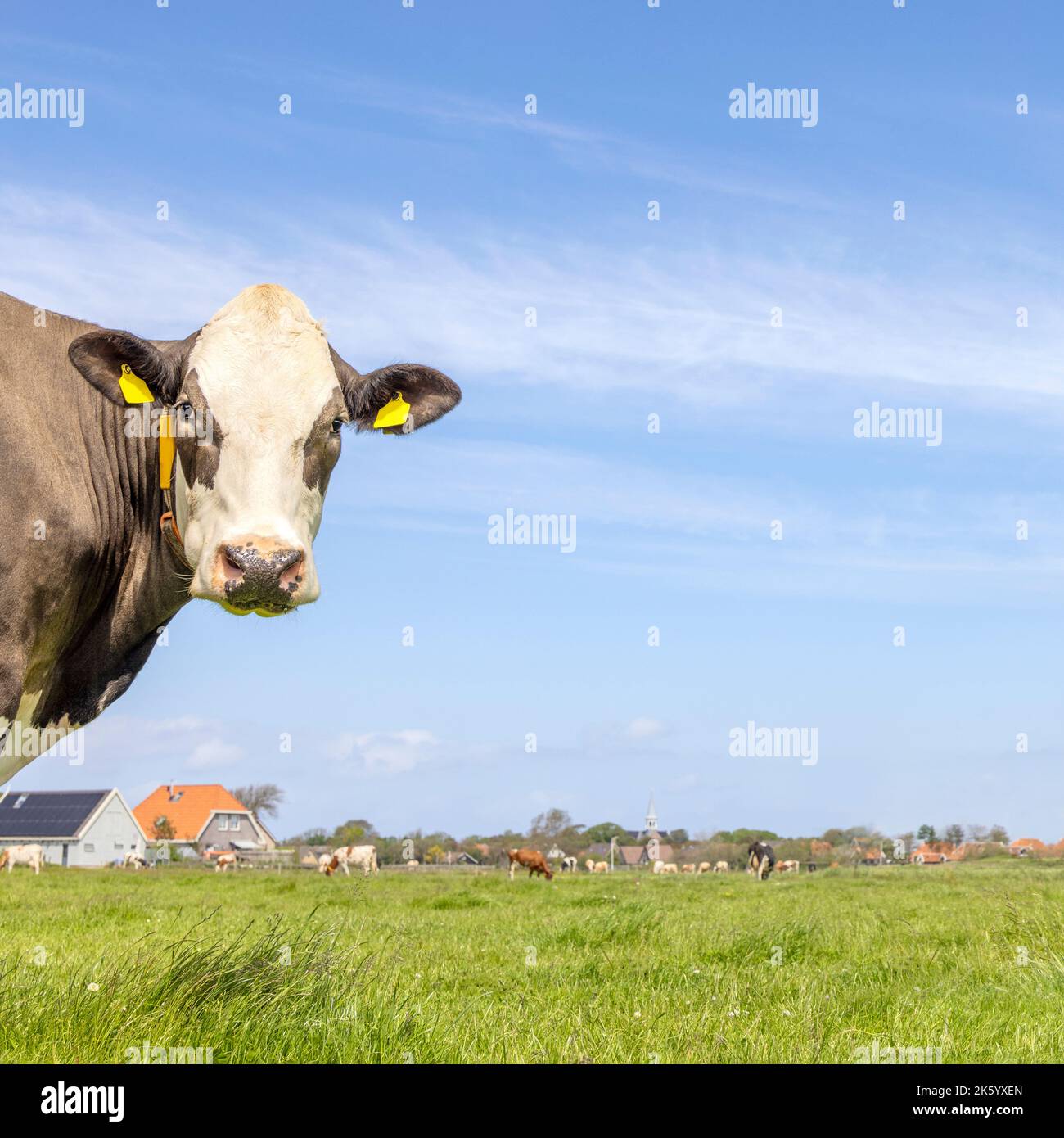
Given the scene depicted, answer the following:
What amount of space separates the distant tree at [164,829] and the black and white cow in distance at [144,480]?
81.1 meters

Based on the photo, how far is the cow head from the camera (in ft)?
17.4

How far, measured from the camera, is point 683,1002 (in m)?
6.78

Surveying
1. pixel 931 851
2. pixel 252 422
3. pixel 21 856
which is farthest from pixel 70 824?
pixel 252 422

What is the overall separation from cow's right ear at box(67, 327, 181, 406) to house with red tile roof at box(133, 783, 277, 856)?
78.5 m

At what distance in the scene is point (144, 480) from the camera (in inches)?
251

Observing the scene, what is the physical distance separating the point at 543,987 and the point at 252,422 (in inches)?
173

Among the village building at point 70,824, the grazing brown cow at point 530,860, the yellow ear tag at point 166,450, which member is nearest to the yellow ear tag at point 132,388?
the yellow ear tag at point 166,450

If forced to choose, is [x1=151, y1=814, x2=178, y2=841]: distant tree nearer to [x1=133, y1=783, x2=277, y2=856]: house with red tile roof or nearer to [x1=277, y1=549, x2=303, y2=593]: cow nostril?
[x1=133, y1=783, x2=277, y2=856]: house with red tile roof

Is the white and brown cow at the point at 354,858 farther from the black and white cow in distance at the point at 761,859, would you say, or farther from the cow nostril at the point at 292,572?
the cow nostril at the point at 292,572

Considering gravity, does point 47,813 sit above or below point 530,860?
below

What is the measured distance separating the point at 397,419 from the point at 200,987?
121 inches

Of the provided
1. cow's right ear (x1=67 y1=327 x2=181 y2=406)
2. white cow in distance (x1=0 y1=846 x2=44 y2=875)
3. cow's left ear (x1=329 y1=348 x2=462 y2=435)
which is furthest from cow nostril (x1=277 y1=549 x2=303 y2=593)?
white cow in distance (x1=0 y1=846 x2=44 y2=875)

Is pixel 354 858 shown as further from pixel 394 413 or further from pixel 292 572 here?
pixel 292 572
